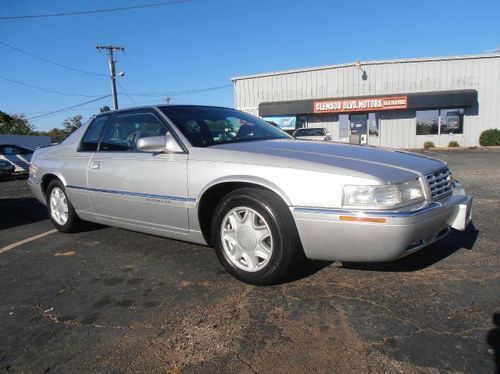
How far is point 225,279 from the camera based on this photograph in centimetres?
341

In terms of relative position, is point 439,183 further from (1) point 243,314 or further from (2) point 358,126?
(2) point 358,126

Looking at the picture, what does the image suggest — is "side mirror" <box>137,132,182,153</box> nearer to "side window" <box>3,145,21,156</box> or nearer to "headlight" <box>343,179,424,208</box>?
"headlight" <box>343,179,424,208</box>

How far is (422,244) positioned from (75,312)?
2517mm

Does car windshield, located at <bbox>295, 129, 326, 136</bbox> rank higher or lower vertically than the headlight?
higher

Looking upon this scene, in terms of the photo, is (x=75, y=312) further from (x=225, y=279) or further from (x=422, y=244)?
(x=422, y=244)

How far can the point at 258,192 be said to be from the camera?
3094 mm

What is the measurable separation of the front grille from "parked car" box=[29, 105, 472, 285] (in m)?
0.02

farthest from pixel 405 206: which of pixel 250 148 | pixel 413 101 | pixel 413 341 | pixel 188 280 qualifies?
pixel 413 101

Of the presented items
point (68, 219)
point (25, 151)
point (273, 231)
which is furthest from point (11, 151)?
point (273, 231)

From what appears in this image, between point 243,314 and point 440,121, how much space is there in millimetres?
26548

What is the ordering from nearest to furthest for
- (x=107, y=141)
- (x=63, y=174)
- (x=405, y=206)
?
(x=405, y=206) → (x=107, y=141) → (x=63, y=174)

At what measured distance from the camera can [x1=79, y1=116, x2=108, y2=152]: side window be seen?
466 cm

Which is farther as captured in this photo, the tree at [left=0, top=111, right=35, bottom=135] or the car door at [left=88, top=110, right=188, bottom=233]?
the tree at [left=0, top=111, right=35, bottom=135]

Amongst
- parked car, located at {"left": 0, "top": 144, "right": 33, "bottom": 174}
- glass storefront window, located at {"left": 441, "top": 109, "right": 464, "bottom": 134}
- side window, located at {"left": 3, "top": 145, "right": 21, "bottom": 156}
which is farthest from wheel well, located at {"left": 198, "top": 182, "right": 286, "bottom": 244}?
glass storefront window, located at {"left": 441, "top": 109, "right": 464, "bottom": 134}
